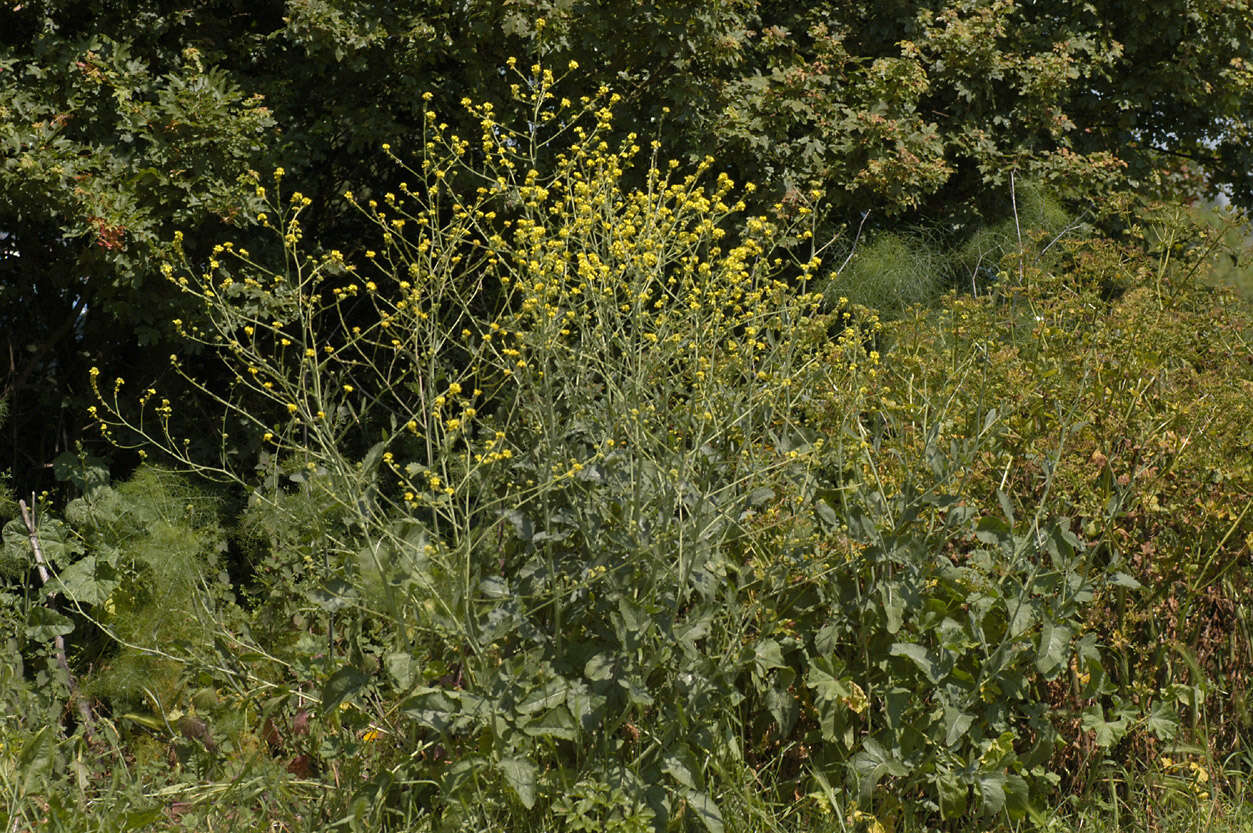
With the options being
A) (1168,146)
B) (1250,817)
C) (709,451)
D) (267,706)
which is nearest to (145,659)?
(267,706)

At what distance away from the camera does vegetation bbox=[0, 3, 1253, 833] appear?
3.03 m

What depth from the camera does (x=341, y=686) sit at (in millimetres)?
2967

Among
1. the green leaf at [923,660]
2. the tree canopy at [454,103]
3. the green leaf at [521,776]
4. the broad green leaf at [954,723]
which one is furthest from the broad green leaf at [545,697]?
the tree canopy at [454,103]

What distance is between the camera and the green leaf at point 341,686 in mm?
2965

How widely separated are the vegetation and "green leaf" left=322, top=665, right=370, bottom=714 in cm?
1

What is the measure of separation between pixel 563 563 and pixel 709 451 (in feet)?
1.65

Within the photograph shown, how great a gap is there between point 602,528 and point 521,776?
66 centimetres

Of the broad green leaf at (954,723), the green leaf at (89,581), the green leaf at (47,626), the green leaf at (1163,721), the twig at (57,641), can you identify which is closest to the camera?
the broad green leaf at (954,723)

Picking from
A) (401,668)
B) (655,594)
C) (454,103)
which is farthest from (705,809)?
(454,103)

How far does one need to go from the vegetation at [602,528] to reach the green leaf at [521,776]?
11mm

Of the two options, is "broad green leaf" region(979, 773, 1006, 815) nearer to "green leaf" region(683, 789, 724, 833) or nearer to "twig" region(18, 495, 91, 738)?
"green leaf" region(683, 789, 724, 833)

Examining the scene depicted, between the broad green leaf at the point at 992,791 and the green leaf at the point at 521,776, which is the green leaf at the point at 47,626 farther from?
the broad green leaf at the point at 992,791

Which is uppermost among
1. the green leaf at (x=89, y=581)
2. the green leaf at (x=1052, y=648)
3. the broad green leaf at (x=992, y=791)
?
the green leaf at (x=1052, y=648)

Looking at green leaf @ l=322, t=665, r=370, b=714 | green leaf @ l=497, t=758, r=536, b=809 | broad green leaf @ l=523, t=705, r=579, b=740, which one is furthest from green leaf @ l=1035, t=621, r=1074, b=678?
green leaf @ l=322, t=665, r=370, b=714
